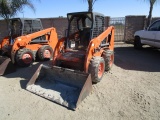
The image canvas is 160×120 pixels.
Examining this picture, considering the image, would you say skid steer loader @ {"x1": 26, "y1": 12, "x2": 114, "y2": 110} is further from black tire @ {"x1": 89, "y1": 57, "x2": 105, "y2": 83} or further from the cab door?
the cab door

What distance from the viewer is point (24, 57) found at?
7.13m

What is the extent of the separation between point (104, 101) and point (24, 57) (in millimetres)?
4018

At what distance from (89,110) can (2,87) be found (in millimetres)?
2963

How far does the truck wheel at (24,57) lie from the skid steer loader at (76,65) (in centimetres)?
178

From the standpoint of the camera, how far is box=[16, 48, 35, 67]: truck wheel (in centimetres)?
692

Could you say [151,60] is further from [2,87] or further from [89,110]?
[2,87]

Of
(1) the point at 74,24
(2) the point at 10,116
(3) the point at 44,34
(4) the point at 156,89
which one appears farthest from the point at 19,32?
(4) the point at 156,89

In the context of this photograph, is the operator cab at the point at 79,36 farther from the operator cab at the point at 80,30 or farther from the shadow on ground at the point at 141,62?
the shadow on ground at the point at 141,62

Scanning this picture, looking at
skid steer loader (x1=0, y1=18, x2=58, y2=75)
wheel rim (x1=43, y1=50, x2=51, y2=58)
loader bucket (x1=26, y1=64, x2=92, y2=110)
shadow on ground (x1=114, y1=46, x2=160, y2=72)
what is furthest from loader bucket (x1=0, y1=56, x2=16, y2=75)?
shadow on ground (x1=114, y1=46, x2=160, y2=72)

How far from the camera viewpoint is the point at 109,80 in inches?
220

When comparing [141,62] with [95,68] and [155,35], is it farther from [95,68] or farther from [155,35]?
[95,68]

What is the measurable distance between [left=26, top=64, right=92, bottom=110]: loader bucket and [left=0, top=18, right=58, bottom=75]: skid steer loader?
191 centimetres

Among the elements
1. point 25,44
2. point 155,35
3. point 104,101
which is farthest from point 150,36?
point 25,44

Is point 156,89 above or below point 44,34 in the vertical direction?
below
